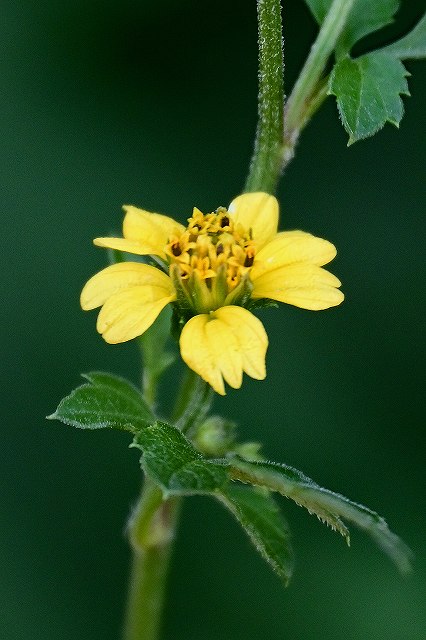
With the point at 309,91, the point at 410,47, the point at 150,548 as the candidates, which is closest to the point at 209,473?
the point at 150,548

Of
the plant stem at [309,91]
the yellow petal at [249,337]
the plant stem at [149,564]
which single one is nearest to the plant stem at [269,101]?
the plant stem at [309,91]

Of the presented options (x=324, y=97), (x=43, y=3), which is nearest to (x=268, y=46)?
(x=324, y=97)

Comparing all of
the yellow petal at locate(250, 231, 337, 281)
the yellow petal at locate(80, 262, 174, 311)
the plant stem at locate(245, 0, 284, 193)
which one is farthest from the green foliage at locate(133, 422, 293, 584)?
the plant stem at locate(245, 0, 284, 193)

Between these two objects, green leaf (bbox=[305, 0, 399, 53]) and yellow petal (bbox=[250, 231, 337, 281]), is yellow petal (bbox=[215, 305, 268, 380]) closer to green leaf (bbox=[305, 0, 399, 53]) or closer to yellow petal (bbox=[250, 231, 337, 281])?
yellow petal (bbox=[250, 231, 337, 281])

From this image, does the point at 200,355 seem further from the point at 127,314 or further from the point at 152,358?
the point at 152,358

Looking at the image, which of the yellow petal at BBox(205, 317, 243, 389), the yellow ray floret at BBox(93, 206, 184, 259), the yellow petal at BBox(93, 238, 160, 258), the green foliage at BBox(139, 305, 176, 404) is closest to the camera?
the yellow petal at BBox(205, 317, 243, 389)

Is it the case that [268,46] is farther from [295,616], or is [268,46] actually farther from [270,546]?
[295,616]
